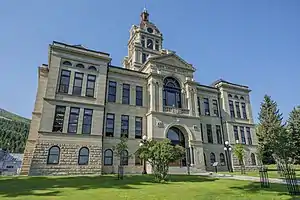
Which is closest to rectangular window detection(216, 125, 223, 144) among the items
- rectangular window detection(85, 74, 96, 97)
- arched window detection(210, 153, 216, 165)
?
arched window detection(210, 153, 216, 165)

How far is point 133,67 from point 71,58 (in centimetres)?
1422

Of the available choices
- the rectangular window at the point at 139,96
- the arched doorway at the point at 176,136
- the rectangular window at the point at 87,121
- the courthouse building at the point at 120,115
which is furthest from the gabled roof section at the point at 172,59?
the rectangular window at the point at 87,121

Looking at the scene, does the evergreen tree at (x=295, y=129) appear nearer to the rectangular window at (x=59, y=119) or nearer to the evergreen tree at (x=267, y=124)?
the evergreen tree at (x=267, y=124)

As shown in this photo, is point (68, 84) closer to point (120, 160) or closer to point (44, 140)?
point (44, 140)

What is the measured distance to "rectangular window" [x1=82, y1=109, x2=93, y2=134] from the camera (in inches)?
851

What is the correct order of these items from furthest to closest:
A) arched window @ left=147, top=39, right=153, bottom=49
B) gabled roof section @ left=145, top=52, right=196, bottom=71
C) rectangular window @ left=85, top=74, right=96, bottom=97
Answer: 1. arched window @ left=147, top=39, right=153, bottom=49
2. gabled roof section @ left=145, top=52, right=196, bottom=71
3. rectangular window @ left=85, top=74, right=96, bottom=97

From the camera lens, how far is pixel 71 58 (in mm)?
23141

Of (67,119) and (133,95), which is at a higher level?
(133,95)

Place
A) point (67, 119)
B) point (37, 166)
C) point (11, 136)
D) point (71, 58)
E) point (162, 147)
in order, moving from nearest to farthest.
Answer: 1. point (162, 147)
2. point (37, 166)
3. point (67, 119)
4. point (71, 58)
5. point (11, 136)

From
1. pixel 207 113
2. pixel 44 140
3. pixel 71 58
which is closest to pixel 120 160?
pixel 44 140

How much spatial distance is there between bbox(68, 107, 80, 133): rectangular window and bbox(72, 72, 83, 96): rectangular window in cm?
197

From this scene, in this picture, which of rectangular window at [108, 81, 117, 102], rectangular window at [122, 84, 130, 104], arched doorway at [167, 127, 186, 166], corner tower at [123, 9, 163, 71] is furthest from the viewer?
corner tower at [123, 9, 163, 71]

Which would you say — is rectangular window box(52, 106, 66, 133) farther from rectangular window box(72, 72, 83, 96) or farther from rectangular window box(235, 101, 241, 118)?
rectangular window box(235, 101, 241, 118)

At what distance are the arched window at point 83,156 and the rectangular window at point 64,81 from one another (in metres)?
6.67
